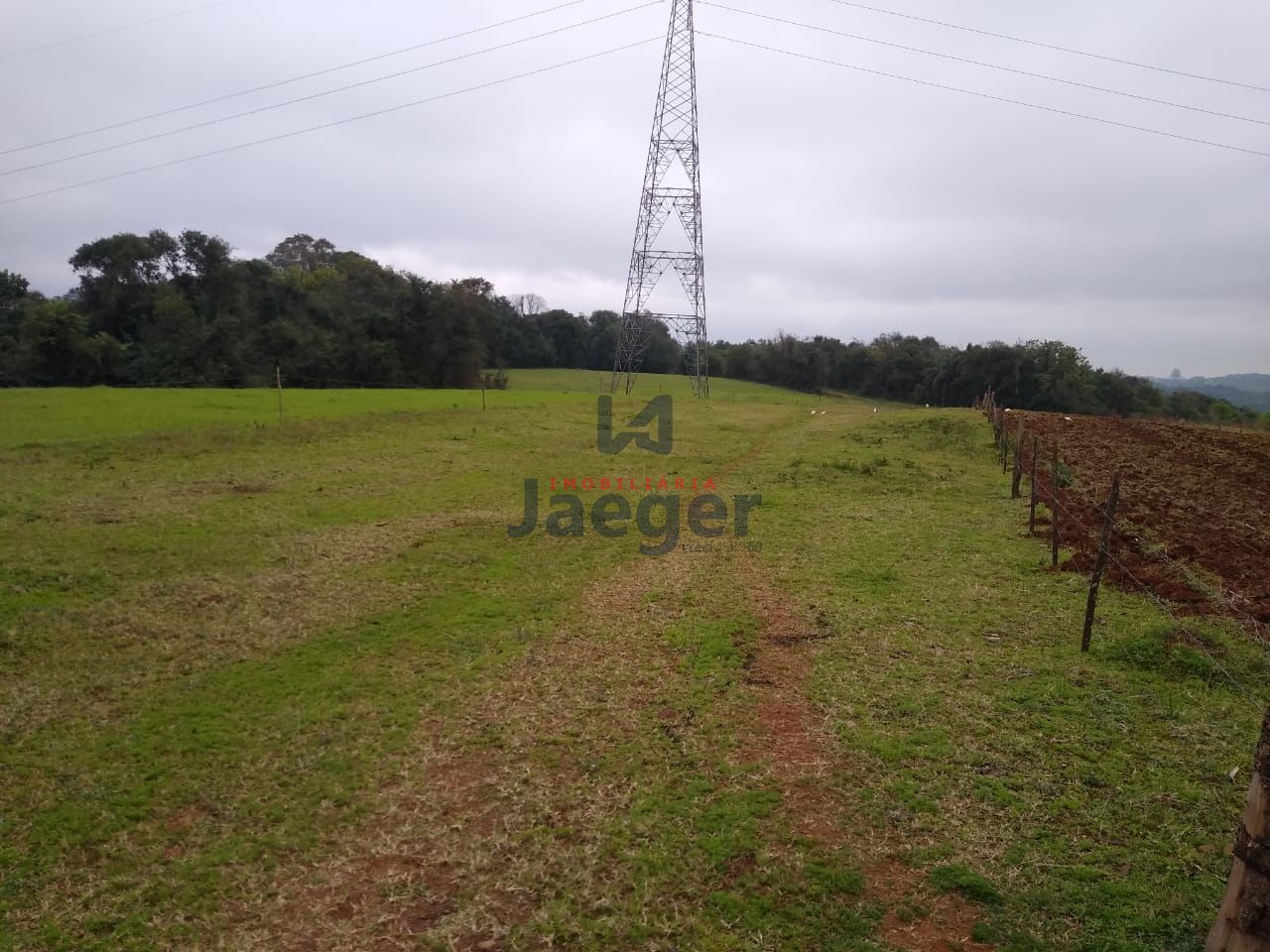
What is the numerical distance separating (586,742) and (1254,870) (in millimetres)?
4029

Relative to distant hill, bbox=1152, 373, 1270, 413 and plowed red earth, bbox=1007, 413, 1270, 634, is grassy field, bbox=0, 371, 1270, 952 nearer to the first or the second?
plowed red earth, bbox=1007, 413, 1270, 634

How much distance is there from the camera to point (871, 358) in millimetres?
66125

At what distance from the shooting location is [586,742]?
224 inches

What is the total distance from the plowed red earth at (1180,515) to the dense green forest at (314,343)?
95.9ft

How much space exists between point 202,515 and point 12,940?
907 cm

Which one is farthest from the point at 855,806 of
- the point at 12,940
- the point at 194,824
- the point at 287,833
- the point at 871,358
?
the point at 871,358

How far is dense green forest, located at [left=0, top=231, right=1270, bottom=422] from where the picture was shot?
36.2 metres

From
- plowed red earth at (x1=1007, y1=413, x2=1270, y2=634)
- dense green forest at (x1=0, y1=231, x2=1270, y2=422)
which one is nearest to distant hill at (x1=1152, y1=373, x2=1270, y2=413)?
dense green forest at (x1=0, y1=231, x2=1270, y2=422)

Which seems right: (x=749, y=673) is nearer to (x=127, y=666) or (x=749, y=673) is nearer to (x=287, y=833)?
(x=287, y=833)

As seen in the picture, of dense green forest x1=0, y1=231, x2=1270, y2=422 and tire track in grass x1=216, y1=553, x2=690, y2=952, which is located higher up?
dense green forest x1=0, y1=231, x2=1270, y2=422

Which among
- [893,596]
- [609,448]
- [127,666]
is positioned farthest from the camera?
[609,448]

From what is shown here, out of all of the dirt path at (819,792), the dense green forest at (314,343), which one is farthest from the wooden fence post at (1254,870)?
the dense green forest at (314,343)

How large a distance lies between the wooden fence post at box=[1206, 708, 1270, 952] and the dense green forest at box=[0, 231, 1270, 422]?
41416 mm

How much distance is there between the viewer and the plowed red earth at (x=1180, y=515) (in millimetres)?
9086
